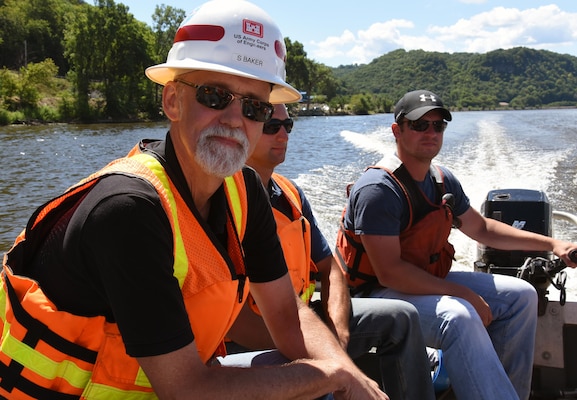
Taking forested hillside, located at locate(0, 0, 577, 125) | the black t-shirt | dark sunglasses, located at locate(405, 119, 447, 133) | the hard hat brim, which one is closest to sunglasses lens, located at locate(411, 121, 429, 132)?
dark sunglasses, located at locate(405, 119, 447, 133)

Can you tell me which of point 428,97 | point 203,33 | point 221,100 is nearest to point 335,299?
point 221,100

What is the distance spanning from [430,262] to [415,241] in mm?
154

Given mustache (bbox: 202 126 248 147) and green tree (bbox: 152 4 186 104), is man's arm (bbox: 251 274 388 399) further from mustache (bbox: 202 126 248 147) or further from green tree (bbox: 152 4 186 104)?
green tree (bbox: 152 4 186 104)

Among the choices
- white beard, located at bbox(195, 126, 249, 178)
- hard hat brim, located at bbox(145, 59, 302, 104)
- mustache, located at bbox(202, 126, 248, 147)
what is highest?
hard hat brim, located at bbox(145, 59, 302, 104)

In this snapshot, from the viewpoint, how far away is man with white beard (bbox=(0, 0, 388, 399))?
1.24 metres

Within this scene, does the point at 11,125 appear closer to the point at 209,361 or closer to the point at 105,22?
the point at 105,22

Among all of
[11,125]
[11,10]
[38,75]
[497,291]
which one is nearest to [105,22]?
[38,75]

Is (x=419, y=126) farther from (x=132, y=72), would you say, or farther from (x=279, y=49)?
(x=132, y=72)

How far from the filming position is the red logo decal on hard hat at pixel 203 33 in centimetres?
161

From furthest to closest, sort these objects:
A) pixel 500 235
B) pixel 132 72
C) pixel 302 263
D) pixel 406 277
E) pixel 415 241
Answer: pixel 132 72 → pixel 500 235 → pixel 415 241 → pixel 406 277 → pixel 302 263

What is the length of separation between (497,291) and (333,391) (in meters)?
1.43

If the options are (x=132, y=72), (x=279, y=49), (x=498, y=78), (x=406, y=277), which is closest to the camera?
(x=279, y=49)

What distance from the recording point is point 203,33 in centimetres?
162

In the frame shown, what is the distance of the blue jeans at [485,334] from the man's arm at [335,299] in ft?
1.21
